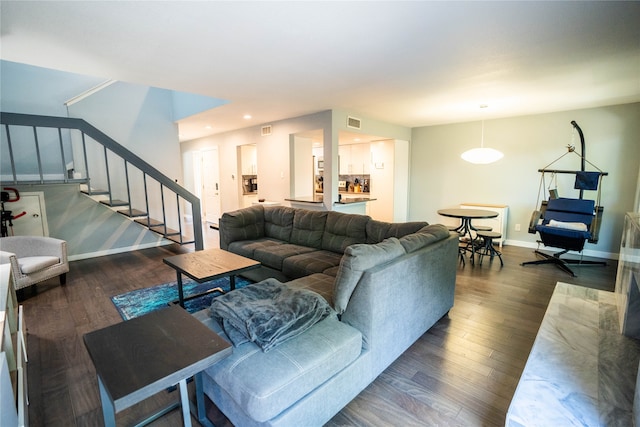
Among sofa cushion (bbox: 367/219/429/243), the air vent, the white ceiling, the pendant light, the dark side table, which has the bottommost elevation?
the dark side table

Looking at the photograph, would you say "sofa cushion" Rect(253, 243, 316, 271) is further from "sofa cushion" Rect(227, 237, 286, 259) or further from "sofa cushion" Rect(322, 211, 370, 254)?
"sofa cushion" Rect(322, 211, 370, 254)

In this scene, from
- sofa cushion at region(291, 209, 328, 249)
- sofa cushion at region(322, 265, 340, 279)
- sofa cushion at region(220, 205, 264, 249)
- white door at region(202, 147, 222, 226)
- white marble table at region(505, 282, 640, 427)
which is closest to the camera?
white marble table at region(505, 282, 640, 427)

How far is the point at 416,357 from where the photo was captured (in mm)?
2221

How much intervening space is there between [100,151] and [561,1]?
605cm

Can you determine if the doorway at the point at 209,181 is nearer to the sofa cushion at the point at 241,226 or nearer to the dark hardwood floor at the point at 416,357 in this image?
the sofa cushion at the point at 241,226

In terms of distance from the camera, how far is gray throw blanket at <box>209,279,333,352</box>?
5.09 feet

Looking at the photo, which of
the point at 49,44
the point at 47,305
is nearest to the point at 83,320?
the point at 47,305

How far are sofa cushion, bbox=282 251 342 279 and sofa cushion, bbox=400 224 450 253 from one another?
Answer: 0.90 metres

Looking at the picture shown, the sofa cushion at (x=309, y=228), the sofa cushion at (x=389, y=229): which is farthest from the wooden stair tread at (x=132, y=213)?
the sofa cushion at (x=389, y=229)

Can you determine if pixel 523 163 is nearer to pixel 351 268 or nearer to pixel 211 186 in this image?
pixel 351 268

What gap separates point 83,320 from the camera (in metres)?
2.79

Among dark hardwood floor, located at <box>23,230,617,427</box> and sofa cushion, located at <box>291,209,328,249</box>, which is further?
sofa cushion, located at <box>291,209,328,249</box>

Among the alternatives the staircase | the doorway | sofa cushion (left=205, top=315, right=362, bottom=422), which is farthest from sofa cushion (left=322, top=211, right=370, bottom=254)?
the doorway

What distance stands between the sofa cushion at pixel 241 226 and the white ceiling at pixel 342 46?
5.20 ft
